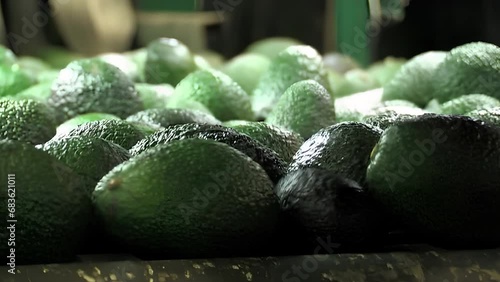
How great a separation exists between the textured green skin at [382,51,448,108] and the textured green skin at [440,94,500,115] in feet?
0.95

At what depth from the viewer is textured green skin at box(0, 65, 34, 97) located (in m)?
1.94

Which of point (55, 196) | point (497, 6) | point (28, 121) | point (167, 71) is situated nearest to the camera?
point (55, 196)

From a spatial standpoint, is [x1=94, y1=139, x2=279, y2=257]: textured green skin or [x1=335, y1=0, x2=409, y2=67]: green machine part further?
[x1=335, y1=0, x2=409, y2=67]: green machine part

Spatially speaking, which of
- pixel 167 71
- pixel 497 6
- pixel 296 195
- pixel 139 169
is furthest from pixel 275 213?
pixel 497 6

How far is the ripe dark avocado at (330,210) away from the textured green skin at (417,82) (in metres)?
1.09

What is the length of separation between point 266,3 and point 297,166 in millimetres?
3893

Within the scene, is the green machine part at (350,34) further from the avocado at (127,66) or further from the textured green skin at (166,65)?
the textured green skin at (166,65)

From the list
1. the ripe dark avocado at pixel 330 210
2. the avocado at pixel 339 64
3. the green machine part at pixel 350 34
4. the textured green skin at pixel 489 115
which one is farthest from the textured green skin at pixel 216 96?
the green machine part at pixel 350 34

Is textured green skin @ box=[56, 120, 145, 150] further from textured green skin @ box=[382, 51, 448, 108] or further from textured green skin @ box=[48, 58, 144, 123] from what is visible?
textured green skin @ box=[382, 51, 448, 108]

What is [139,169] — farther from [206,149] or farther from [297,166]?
[297,166]

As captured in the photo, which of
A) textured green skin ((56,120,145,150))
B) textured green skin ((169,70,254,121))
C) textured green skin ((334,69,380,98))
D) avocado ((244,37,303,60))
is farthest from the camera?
avocado ((244,37,303,60))

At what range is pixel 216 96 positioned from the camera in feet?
5.77

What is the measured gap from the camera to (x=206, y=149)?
2.66ft

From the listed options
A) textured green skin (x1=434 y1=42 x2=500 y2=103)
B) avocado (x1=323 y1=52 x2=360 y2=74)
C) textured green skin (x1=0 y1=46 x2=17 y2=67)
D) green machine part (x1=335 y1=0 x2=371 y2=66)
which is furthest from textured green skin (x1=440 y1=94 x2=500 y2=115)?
green machine part (x1=335 y1=0 x2=371 y2=66)
